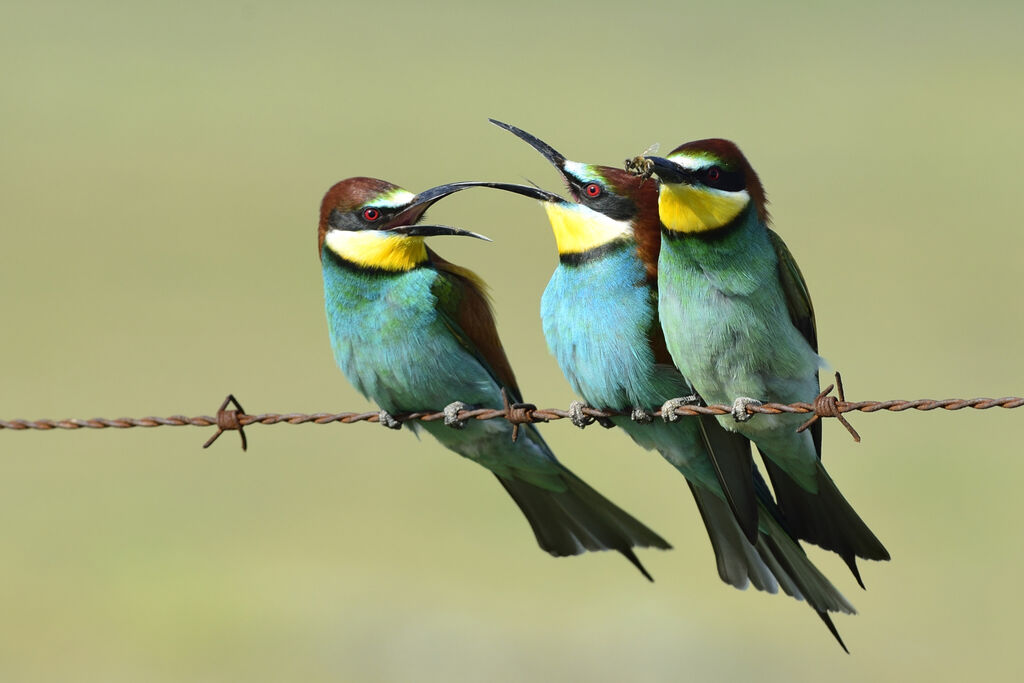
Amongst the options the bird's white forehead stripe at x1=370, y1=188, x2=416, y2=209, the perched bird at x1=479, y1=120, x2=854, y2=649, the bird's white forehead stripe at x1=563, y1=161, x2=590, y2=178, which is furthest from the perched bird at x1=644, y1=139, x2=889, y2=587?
the bird's white forehead stripe at x1=370, y1=188, x2=416, y2=209

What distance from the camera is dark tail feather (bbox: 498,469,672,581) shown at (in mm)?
4234

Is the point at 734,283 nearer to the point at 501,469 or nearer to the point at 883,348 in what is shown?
the point at 501,469

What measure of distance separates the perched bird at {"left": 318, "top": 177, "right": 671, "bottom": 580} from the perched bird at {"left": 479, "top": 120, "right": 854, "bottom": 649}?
269 mm

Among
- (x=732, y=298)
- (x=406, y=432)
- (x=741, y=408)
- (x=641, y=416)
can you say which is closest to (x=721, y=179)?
(x=732, y=298)

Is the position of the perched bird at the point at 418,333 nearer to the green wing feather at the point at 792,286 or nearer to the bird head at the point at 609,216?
the bird head at the point at 609,216

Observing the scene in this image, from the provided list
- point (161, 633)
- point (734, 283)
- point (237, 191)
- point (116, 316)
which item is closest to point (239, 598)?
point (161, 633)

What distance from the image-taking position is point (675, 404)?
12.7 ft

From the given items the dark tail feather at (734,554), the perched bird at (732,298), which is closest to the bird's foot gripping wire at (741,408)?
the perched bird at (732,298)

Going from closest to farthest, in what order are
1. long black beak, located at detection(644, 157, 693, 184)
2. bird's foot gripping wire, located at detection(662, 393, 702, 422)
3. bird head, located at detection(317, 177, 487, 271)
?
long black beak, located at detection(644, 157, 693, 184), bird's foot gripping wire, located at detection(662, 393, 702, 422), bird head, located at detection(317, 177, 487, 271)

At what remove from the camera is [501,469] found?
4316mm

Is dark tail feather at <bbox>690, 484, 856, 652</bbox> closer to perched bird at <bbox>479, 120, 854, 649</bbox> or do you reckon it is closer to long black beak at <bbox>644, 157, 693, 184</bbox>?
perched bird at <bbox>479, 120, 854, 649</bbox>

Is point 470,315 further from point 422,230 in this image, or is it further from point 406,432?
point 406,432

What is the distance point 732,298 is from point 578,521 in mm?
950

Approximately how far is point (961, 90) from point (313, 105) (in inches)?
403
